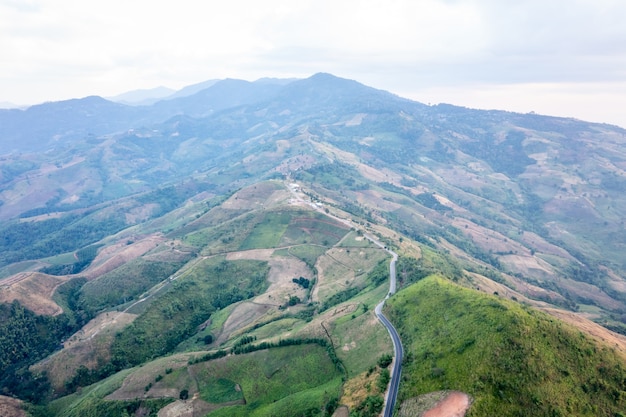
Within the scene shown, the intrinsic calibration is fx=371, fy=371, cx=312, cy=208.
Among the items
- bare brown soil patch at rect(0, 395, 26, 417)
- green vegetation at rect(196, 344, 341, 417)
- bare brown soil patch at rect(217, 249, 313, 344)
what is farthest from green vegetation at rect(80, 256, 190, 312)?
green vegetation at rect(196, 344, 341, 417)

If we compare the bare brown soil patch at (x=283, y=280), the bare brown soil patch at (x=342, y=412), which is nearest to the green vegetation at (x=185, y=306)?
the bare brown soil patch at (x=283, y=280)

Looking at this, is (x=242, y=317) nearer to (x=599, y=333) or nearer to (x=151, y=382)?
(x=151, y=382)

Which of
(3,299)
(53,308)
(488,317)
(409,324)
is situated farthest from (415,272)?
(3,299)

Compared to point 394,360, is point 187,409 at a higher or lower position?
lower

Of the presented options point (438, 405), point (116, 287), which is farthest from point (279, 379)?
point (116, 287)

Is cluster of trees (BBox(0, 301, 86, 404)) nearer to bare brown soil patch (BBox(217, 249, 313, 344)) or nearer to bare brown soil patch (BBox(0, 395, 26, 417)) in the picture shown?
bare brown soil patch (BBox(0, 395, 26, 417))
